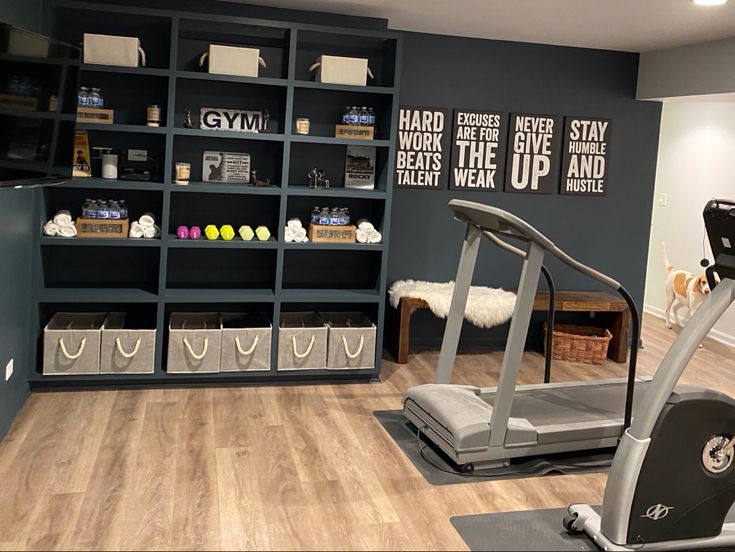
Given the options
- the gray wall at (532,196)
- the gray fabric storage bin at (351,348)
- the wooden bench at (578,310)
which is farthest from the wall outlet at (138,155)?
the wooden bench at (578,310)

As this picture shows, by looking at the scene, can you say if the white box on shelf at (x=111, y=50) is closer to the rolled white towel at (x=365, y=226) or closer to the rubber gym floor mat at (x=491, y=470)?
the rolled white towel at (x=365, y=226)

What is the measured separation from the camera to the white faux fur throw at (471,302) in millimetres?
5297

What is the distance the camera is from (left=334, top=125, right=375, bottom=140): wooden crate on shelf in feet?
16.3

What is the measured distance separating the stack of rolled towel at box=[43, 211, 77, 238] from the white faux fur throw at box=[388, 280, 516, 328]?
6.84 ft

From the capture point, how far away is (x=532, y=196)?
5.93 metres

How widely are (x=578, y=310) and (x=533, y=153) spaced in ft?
3.89

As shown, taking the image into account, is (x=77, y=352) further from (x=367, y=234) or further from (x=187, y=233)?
(x=367, y=234)

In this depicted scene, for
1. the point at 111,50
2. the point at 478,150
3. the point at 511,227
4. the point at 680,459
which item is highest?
the point at 111,50

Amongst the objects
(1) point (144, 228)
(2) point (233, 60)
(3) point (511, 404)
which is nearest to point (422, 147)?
A: (2) point (233, 60)

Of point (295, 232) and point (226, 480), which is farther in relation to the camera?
point (295, 232)

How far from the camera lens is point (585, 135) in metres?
5.96

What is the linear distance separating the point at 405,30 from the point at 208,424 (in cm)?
297

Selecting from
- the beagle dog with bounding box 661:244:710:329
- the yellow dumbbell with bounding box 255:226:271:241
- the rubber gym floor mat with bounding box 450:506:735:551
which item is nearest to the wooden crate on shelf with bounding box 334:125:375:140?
the yellow dumbbell with bounding box 255:226:271:241

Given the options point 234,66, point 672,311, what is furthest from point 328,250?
Answer: point 672,311
